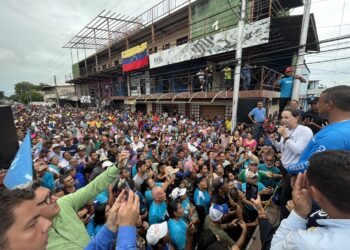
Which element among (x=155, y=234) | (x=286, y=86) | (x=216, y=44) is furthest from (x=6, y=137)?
(x=286, y=86)

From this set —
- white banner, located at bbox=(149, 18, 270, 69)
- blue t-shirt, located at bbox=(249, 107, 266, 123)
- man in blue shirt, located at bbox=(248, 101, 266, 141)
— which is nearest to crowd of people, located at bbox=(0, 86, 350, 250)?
man in blue shirt, located at bbox=(248, 101, 266, 141)

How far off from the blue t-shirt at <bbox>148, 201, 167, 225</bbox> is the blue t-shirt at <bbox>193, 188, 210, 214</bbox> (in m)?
0.83

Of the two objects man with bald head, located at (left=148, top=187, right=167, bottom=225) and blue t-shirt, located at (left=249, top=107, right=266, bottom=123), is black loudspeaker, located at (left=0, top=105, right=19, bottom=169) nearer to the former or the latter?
man with bald head, located at (left=148, top=187, right=167, bottom=225)

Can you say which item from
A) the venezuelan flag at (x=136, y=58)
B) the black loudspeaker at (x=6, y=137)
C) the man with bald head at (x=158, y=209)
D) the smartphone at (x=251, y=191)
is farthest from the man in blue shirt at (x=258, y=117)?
the venezuelan flag at (x=136, y=58)

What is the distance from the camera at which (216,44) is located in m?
10.7

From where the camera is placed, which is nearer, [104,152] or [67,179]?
[67,179]

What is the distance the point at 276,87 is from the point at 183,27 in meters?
8.63

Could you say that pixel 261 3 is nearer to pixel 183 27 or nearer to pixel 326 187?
pixel 183 27

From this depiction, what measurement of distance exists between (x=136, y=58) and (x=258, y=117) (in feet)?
43.6

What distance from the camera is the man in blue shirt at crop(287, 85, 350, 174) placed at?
5.17 feet

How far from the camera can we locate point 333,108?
1.80 meters

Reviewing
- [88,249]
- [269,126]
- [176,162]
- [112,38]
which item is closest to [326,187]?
[88,249]

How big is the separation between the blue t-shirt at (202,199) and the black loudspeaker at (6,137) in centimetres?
698

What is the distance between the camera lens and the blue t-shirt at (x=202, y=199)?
12.3 ft
